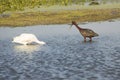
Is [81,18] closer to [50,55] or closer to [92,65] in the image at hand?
[50,55]

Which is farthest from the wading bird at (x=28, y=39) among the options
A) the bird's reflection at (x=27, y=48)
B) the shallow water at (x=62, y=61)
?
the bird's reflection at (x=27, y=48)

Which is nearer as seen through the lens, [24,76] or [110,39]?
[24,76]

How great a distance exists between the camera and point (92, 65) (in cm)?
1700

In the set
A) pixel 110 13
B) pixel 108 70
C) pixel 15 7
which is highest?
pixel 15 7

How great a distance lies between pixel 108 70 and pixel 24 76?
3.46m

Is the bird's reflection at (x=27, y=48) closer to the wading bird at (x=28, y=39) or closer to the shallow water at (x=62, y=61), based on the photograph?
the shallow water at (x=62, y=61)

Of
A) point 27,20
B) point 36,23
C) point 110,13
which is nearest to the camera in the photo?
point 36,23

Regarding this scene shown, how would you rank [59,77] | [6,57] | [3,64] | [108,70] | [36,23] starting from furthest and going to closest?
[36,23]
[6,57]
[3,64]
[108,70]
[59,77]

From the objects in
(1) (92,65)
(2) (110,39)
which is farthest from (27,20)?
(1) (92,65)

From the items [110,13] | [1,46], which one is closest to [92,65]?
[1,46]

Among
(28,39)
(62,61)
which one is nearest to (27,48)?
(28,39)

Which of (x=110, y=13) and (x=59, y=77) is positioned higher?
(x=59, y=77)

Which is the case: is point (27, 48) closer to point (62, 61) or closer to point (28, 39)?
point (28, 39)

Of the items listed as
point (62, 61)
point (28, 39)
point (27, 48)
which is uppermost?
point (62, 61)
